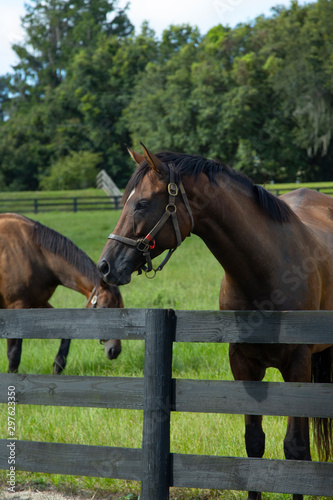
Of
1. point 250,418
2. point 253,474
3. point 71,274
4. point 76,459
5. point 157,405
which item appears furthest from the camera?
point 71,274

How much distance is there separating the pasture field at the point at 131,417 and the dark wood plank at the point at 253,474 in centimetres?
74

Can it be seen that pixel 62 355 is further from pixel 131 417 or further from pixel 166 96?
pixel 166 96

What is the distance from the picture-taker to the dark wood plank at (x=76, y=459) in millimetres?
3131

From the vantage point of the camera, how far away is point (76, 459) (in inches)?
127

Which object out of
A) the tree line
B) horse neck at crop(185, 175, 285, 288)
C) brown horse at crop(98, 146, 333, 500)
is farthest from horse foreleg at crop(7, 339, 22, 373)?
the tree line

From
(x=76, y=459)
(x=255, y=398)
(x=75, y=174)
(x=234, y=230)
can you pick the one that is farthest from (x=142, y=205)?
(x=75, y=174)

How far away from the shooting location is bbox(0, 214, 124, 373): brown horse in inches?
275

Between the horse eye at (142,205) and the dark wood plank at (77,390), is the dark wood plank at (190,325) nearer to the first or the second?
the dark wood plank at (77,390)

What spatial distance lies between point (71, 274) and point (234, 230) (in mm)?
4115

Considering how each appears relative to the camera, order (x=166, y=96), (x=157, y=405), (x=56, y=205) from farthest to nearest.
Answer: (x=166, y=96), (x=56, y=205), (x=157, y=405)

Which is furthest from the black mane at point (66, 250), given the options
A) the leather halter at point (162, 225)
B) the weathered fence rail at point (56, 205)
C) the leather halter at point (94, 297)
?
the weathered fence rail at point (56, 205)

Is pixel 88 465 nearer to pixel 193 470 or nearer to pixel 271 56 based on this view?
pixel 193 470

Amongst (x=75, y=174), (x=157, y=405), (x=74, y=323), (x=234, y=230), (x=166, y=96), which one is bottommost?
(x=157, y=405)

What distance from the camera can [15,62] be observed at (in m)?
55.2
